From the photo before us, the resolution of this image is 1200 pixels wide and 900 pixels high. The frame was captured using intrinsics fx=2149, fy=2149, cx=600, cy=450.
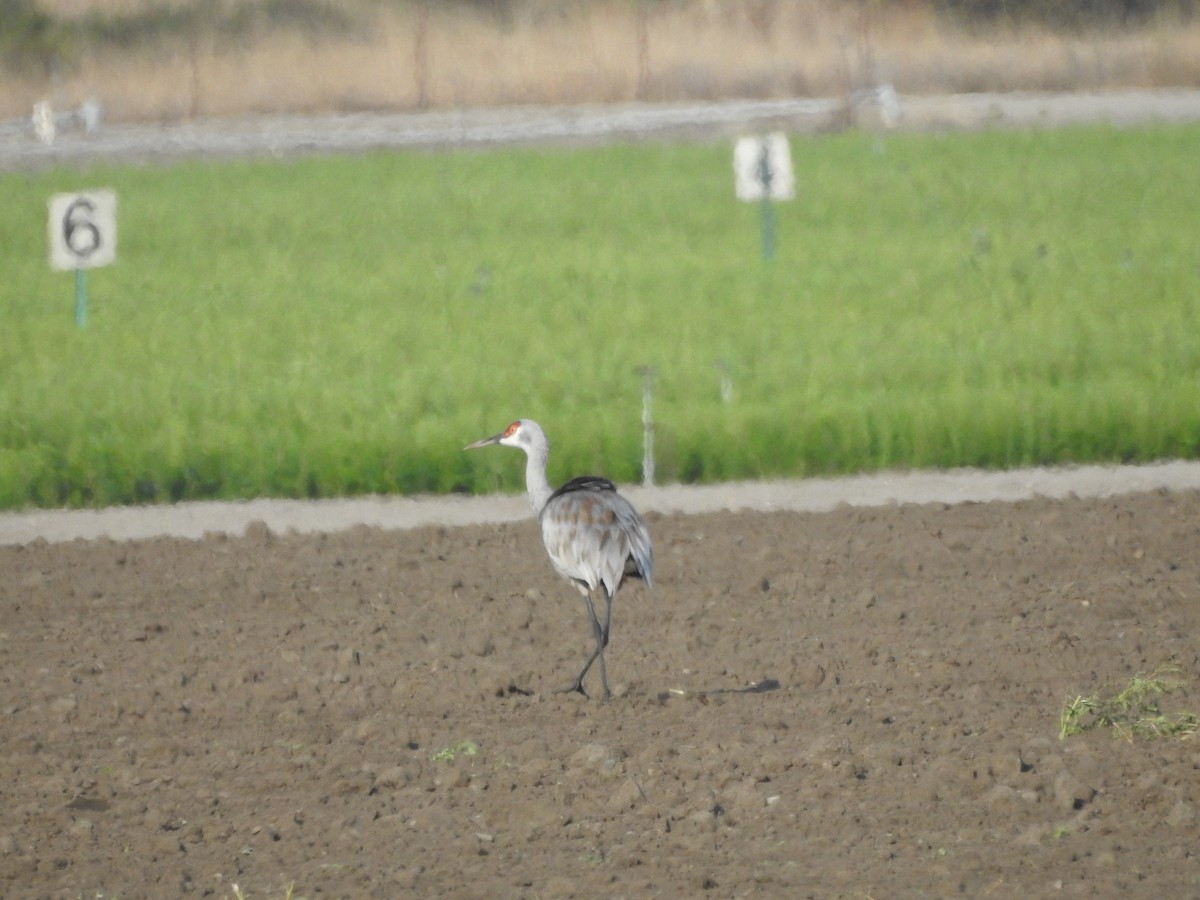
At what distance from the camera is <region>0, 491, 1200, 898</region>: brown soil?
253 inches

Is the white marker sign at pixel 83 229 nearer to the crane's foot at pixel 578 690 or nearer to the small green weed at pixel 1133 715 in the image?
the crane's foot at pixel 578 690

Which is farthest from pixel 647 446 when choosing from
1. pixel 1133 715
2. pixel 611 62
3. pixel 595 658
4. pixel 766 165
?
pixel 611 62

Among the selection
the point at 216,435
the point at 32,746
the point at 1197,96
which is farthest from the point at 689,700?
the point at 1197,96

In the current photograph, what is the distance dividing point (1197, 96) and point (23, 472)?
29.1 m

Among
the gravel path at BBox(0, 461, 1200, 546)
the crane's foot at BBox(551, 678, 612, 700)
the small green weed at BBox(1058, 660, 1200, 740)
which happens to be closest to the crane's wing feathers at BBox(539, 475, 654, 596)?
the crane's foot at BBox(551, 678, 612, 700)

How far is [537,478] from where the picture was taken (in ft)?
28.8

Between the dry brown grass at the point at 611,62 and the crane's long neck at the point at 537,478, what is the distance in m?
31.5

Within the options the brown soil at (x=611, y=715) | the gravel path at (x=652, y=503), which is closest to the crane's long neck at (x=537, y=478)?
the brown soil at (x=611, y=715)

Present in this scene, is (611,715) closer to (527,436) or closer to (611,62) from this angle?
(527,436)

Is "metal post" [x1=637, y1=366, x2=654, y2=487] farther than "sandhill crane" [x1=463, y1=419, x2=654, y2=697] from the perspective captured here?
Yes

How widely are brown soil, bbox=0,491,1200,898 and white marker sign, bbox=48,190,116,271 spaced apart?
613 centimetres

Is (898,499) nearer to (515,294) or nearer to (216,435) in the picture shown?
(216,435)

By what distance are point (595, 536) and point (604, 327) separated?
9439 mm

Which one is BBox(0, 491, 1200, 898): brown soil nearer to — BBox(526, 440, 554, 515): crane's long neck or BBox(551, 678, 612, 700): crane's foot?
BBox(551, 678, 612, 700): crane's foot
